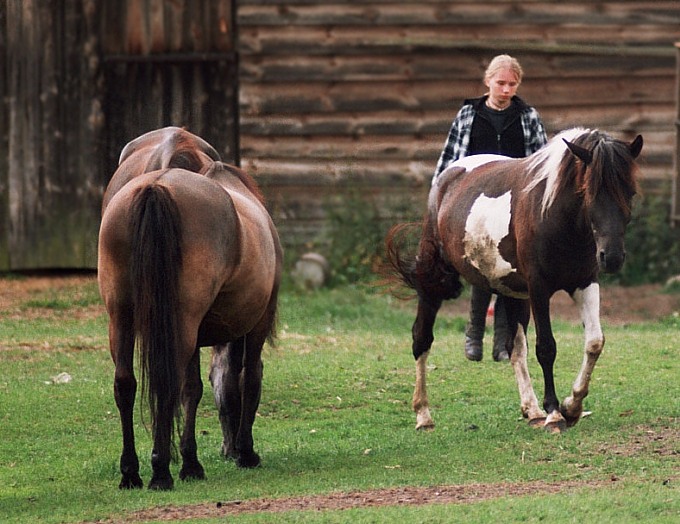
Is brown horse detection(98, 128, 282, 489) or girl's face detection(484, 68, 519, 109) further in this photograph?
girl's face detection(484, 68, 519, 109)

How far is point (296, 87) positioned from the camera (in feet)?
53.3

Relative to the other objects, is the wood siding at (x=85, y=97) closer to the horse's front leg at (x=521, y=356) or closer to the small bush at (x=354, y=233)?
the small bush at (x=354, y=233)


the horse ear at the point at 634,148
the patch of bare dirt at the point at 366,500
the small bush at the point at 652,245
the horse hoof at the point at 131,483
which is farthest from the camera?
the small bush at the point at 652,245

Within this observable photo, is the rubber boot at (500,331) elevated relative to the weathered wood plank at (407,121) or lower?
lower

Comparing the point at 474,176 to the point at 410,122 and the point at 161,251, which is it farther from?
the point at 410,122

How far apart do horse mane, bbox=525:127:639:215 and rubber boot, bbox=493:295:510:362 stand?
7.00ft

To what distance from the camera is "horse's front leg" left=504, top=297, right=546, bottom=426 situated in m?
8.32

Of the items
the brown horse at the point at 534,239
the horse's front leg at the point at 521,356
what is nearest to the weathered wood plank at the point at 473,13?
the brown horse at the point at 534,239

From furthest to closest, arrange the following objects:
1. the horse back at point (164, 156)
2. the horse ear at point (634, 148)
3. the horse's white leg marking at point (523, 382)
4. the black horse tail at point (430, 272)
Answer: the black horse tail at point (430, 272) → the horse's white leg marking at point (523, 382) → the horse back at point (164, 156) → the horse ear at point (634, 148)

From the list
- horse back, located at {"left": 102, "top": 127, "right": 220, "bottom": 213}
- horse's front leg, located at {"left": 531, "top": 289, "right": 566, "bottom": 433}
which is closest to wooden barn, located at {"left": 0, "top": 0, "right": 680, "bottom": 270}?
horse back, located at {"left": 102, "top": 127, "right": 220, "bottom": 213}

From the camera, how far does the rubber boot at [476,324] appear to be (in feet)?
32.5

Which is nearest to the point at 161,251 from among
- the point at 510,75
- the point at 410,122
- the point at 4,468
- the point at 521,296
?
the point at 4,468

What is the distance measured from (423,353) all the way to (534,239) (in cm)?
133

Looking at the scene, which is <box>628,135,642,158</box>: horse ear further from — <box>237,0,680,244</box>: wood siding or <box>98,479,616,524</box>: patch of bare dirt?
<box>237,0,680,244</box>: wood siding
